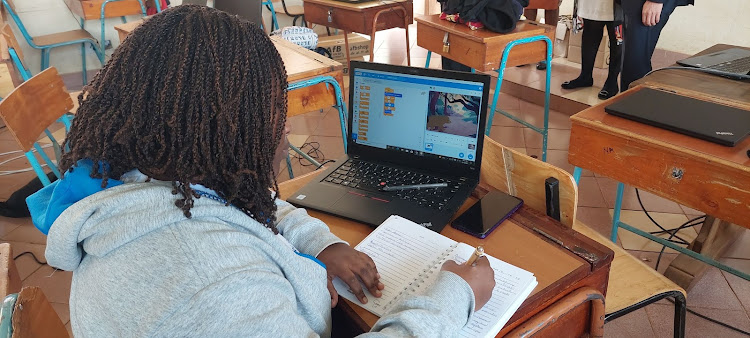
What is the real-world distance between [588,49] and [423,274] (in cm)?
293

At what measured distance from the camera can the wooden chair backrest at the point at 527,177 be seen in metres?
1.03

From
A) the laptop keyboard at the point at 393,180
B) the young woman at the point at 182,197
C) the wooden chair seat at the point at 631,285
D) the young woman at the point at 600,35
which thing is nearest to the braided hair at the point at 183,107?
the young woman at the point at 182,197

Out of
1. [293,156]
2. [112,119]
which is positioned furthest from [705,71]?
[293,156]

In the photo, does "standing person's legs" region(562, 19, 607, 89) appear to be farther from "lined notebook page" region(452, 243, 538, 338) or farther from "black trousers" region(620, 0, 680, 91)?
"lined notebook page" region(452, 243, 538, 338)

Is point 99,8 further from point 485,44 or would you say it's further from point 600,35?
point 600,35

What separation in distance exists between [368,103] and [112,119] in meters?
0.64

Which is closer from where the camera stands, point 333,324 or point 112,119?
point 112,119

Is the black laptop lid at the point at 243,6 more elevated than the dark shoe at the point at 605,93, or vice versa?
the black laptop lid at the point at 243,6

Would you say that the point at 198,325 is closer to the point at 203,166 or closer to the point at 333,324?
the point at 203,166

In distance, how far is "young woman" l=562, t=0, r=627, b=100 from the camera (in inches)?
122

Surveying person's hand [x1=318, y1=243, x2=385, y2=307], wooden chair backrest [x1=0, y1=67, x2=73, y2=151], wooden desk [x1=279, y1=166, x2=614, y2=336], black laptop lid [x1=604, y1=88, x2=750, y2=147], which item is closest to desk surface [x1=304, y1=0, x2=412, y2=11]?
wooden chair backrest [x1=0, y1=67, x2=73, y2=151]

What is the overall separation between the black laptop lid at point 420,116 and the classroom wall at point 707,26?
3.15 meters

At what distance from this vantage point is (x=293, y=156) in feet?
9.66

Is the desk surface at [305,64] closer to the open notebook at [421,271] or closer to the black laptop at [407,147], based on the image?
the black laptop at [407,147]
